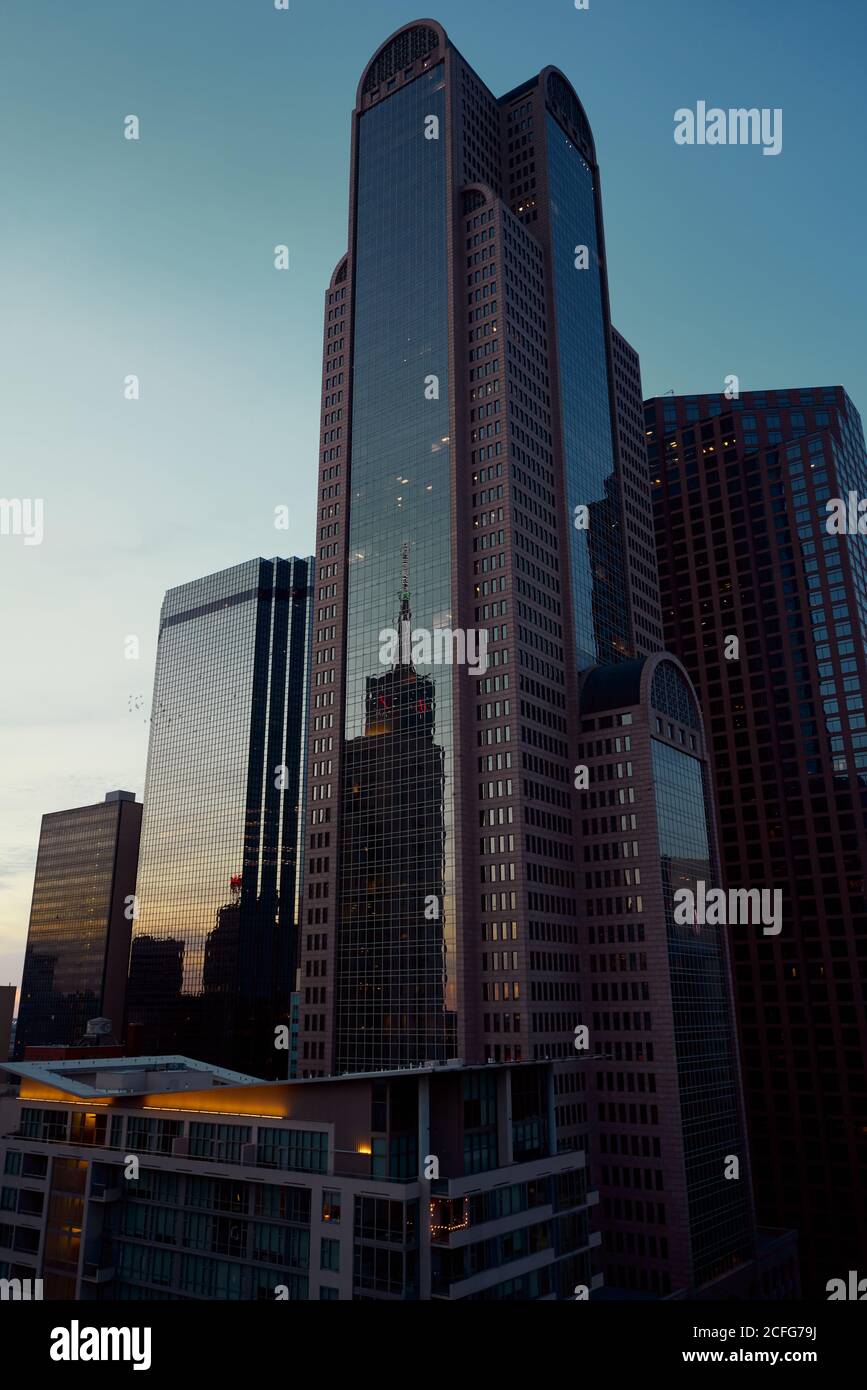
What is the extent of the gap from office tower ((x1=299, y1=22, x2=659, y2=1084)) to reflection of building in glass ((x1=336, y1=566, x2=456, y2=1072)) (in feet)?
1.03

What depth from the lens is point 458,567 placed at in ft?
436

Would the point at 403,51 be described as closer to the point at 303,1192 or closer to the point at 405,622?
the point at 405,622

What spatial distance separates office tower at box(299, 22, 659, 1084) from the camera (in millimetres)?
120938

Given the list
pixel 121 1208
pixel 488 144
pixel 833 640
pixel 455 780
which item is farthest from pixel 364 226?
pixel 121 1208

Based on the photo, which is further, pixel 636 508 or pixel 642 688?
pixel 636 508

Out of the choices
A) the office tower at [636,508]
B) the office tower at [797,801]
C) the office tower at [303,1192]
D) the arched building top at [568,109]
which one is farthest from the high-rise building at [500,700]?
the office tower at [303,1192]

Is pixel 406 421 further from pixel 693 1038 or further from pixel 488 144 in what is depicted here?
pixel 693 1038

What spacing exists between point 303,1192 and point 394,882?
6477 centimetres

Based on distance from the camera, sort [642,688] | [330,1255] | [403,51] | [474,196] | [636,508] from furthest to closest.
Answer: [636,508]
[403,51]
[474,196]
[642,688]
[330,1255]

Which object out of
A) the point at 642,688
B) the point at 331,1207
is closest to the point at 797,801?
the point at 642,688

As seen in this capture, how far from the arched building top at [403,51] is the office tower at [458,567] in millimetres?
461

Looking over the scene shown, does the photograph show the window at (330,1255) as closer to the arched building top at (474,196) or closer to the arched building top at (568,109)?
the arched building top at (474,196)
